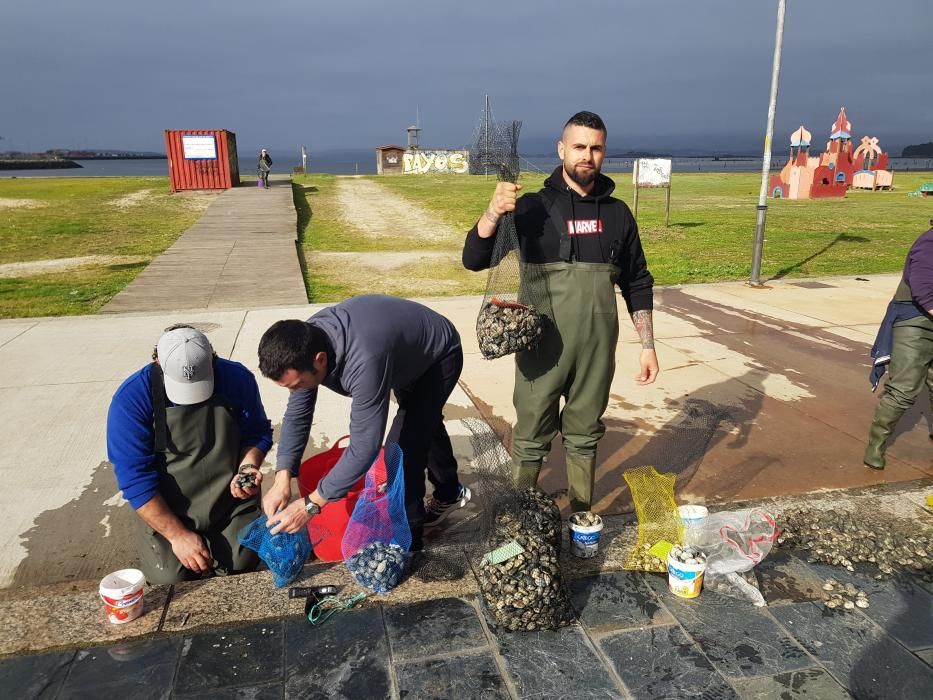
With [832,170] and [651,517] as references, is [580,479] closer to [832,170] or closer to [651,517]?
[651,517]

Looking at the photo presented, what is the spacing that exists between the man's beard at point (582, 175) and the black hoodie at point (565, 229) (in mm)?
51

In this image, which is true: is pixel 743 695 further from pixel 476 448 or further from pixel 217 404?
pixel 217 404

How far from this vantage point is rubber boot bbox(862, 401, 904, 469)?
4.29 m

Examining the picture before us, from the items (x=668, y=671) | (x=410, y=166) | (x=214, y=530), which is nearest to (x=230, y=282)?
(x=214, y=530)

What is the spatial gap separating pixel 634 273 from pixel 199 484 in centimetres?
236

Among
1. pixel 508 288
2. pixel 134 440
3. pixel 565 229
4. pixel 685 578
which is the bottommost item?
pixel 685 578

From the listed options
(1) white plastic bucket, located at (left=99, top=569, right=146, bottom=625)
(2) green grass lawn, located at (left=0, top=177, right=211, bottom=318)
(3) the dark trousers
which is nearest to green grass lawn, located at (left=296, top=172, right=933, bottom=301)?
(3) the dark trousers

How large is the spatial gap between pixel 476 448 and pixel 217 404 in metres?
1.28

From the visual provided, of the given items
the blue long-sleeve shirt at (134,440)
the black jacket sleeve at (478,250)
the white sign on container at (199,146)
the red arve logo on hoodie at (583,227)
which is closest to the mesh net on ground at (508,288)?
the black jacket sleeve at (478,250)

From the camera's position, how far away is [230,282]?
10445 millimetres

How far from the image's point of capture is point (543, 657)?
2.63 meters

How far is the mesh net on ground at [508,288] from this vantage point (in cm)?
308

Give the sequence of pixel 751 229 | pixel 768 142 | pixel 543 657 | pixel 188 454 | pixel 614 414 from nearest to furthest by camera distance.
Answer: pixel 543 657 < pixel 188 454 < pixel 614 414 < pixel 768 142 < pixel 751 229

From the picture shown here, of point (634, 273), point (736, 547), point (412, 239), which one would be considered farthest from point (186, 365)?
point (412, 239)
